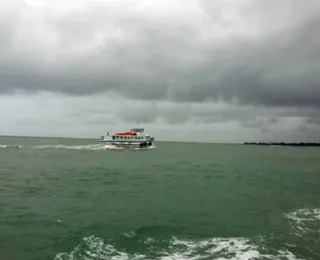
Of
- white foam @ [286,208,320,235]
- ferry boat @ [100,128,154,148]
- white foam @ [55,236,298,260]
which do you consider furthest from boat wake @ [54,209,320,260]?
ferry boat @ [100,128,154,148]

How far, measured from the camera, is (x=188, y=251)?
15.7 metres

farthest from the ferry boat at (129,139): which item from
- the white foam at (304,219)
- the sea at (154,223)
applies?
the white foam at (304,219)

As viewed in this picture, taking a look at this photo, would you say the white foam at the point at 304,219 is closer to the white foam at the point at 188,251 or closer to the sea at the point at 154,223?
the sea at the point at 154,223

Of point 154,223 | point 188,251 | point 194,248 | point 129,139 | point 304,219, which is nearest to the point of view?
point 188,251

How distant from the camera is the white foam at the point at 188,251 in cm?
1486

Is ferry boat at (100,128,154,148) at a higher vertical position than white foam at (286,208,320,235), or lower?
higher

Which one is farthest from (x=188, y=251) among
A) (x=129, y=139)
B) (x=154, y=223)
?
(x=129, y=139)

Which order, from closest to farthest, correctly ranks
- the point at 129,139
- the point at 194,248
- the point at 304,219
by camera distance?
the point at 194,248
the point at 304,219
the point at 129,139

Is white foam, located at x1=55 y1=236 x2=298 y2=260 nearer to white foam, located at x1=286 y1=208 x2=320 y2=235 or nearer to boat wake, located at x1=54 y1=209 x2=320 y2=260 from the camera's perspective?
boat wake, located at x1=54 y1=209 x2=320 y2=260

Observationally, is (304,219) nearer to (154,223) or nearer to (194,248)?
(154,223)

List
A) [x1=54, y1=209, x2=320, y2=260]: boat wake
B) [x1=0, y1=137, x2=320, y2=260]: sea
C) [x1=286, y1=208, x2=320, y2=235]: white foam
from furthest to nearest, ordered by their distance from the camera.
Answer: [x1=286, y1=208, x2=320, y2=235]: white foam
[x1=0, y1=137, x2=320, y2=260]: sea
[x1=54, y1=209, x2=320, y2=260]: boat wake

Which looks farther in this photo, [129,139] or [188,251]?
[129,139]

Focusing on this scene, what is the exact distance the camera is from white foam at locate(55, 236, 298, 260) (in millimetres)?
→ 14859

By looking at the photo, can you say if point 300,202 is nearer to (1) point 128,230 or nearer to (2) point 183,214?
(2) point 183,214
